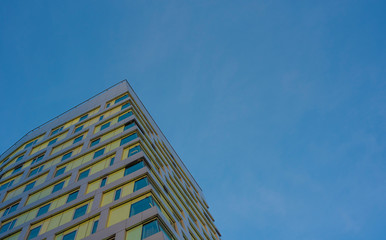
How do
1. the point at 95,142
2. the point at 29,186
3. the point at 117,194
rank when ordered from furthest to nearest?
the point at 95,142 < the point at 29,186 < the point at 117,194

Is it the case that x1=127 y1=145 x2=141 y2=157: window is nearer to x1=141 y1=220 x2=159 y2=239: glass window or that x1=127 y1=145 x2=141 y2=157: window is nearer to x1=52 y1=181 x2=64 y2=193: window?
x1=52 y1=181 x2=64 y2=193: window

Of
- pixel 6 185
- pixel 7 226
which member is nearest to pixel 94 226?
pixel 7 226

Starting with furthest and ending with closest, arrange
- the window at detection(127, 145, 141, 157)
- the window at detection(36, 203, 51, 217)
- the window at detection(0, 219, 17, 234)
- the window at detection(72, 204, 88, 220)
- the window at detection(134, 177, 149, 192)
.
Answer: the window at detection(127, 145, 141, 157)
the window at detection(0, 219, 17, 234)
the window at detection(36, 203, 51, 217)
the window at detection(72, 204, 88, 220)
the window at detection(134, 177, 149, 192)

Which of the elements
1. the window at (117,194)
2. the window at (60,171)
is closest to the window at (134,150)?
the window at (117,194)

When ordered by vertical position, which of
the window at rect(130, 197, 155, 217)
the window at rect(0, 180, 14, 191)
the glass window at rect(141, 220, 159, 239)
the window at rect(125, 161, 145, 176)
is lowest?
the glass window at rect(141, 220, 159, 239)

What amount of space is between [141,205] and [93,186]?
6.79 metres

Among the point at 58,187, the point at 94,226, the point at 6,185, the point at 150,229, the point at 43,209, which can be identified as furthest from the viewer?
the point at 6,185

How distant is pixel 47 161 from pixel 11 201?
229 inches

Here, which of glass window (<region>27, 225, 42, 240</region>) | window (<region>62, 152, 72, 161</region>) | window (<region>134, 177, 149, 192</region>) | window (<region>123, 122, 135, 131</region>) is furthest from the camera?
window (<region>62, 152, 72, 161</region>)

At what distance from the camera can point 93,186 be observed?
84.3 feet

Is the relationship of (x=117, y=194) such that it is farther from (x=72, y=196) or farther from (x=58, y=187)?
(x=58, y=187)

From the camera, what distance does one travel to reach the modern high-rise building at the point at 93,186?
20500 mm

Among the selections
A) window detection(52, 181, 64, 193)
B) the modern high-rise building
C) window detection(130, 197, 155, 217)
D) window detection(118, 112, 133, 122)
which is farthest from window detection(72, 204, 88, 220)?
window detection(118, 112, 133, 122)

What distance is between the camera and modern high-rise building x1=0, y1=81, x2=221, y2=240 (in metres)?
20.5
